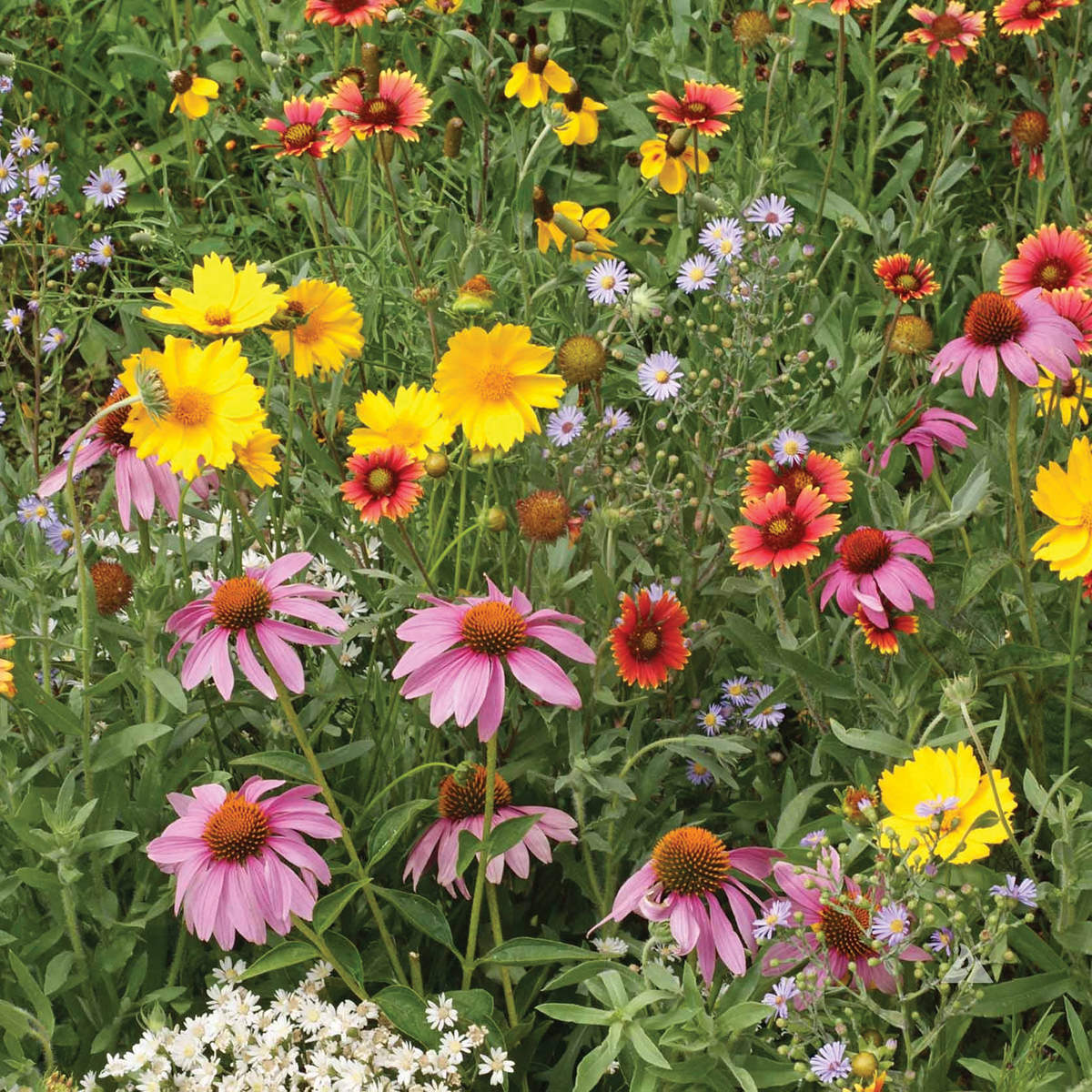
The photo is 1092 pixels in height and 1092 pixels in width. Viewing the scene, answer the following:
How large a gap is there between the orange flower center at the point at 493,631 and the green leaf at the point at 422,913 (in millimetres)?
342

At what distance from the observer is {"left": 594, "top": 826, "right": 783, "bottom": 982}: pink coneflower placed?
4.69 ft

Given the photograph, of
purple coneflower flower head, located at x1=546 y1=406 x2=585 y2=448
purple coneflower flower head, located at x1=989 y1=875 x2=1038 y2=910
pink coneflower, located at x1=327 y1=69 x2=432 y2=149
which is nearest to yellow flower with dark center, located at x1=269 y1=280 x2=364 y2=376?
purple coneflower flower head, located at x1=546 y1=406 x2=585 y2=448

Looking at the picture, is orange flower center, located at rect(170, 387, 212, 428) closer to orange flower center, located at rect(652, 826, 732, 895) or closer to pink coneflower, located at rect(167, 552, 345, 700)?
pink coneflower, located at rect(167, 552, 345, 700)

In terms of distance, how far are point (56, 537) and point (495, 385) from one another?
31.6 inches

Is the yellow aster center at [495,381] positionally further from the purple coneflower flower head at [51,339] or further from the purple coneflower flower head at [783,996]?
the purple coneflower flower head at [51,339]

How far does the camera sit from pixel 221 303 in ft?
5.62

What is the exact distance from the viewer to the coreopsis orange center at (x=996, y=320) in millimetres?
1631

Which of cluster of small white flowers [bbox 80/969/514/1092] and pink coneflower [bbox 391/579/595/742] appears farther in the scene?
cluster of small white flowers [bbox 80/969/514/1092]

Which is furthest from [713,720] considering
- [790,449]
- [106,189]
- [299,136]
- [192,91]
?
[106,189]

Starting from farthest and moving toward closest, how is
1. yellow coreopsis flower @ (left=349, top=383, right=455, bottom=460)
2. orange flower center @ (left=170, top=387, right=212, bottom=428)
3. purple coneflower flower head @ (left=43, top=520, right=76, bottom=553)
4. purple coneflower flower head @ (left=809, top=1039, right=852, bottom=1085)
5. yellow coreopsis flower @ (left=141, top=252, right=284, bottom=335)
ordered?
purple coneflower flower head @ (left=43, top=520, right=76, bottom=553), yellow coreopsis flower @ (left=349, top=383, right=455, bottom=460), yellow coreopsis flower @ (left=141, top=252, right=284, bottom=335), orange flower center @ (left=170, top=387, right=212, bottom=428), purple coneflower flower head @ (left=809, top=1039, right=852, bottom=1085)

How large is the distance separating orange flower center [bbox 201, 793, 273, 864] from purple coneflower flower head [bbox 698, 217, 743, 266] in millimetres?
1138

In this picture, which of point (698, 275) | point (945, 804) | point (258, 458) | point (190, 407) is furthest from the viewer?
point (698, 275)

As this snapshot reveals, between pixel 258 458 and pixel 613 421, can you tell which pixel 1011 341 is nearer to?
pixel 613 421

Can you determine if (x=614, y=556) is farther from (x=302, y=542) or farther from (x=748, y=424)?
(x=748, y=424)
